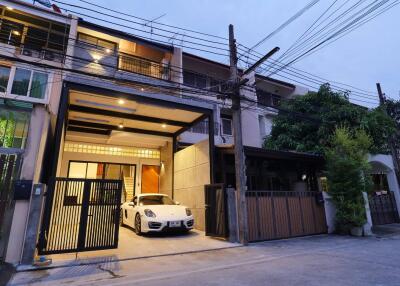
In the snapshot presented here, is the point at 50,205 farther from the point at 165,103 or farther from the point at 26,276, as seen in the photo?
the point at 165,103

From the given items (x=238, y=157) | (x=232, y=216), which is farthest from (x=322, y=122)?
(x=232, y=216)

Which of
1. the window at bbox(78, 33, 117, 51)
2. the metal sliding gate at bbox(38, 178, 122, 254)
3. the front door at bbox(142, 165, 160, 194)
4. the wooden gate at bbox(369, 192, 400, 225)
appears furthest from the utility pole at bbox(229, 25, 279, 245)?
the wooden gate at bbox(369, 192, 400, 225)

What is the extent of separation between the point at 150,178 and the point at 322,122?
9468mm

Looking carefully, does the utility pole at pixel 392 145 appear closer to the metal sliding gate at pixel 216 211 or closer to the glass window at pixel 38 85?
the metal sliding gate at pixel 216 211

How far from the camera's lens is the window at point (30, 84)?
27.7ft

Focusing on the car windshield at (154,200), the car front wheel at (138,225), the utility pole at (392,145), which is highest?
the utility pole at (392,145)

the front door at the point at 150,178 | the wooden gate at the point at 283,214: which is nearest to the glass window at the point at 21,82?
the front door at the point at 150,178

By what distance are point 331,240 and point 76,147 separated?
38.5ft

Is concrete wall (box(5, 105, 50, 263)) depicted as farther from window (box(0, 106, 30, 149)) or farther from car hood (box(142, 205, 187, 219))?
car hood (box(142, 205, 187, 219))

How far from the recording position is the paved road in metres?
4.14

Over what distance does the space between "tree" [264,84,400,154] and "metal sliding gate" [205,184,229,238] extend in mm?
5827

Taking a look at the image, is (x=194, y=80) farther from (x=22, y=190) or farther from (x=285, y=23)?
(x=22, y=190)

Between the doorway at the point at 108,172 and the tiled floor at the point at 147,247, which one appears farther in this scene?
the doorway at the point at 108,172

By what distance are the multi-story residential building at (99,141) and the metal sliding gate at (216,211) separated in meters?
0.07
